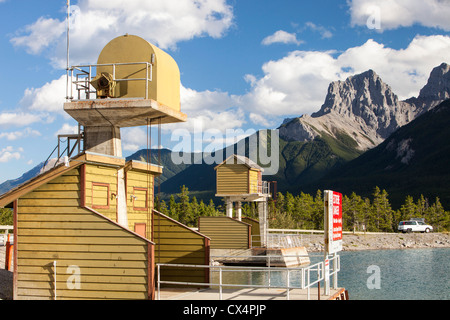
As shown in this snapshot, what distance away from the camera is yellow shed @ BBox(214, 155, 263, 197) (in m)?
50.5

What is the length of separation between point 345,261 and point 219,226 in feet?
56.7

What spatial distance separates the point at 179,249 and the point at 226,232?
2935cm

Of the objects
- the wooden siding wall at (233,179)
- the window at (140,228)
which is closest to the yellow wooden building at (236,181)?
the wooden siding wall at (233,179)

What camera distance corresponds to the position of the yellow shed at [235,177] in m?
50.5

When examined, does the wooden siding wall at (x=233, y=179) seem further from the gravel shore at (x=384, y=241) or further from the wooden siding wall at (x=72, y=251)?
the wooden siding wall at (x=72, y=251)

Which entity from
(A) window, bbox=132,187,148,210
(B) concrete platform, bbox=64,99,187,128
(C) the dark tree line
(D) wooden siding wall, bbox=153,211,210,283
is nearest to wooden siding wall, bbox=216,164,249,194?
(D) wooden siding wall, bbox=153,211,210,283

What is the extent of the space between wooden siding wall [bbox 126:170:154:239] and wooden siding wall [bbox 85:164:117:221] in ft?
3.79

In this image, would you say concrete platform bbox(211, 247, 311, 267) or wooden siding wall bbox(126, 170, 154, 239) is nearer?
wooden siding wall bbox(126, 170, 154, 239)

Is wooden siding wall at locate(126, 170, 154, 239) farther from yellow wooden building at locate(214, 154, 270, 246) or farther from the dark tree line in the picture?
the dark tree line

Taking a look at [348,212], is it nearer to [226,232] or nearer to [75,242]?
[226,232]

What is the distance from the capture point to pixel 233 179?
5100cm

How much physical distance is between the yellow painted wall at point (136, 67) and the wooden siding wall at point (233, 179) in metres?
31.4

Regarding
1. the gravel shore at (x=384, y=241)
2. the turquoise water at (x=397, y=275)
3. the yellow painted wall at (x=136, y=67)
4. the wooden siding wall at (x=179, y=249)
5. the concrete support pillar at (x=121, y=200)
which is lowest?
the turquoise water at (x=397, y=275)
